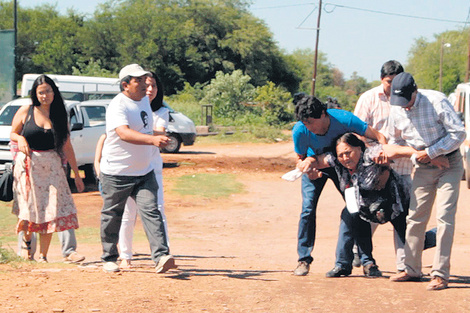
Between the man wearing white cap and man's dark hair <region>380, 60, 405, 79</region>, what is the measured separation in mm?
2347

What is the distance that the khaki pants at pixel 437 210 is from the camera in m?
6.36

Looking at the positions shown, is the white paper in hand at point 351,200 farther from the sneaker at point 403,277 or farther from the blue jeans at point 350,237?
the sneaker at point 403,277

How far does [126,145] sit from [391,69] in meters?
2.69

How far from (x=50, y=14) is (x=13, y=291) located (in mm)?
63900

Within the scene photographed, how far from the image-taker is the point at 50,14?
66.9m

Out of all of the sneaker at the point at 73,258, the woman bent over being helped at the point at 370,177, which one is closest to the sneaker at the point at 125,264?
the sneaker at the point at 73,258

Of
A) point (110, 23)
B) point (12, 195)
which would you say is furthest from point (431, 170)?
point (110, 23)

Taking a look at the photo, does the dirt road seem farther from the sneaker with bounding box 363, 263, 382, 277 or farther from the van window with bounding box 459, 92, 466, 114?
the van window with bounding box 459, 92, 466, 114

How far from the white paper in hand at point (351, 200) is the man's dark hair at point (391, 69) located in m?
1.47

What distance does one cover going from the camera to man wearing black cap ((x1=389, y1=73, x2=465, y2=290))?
20.6ft

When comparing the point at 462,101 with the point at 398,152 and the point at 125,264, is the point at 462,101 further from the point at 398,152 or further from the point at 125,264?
the point at 125,264

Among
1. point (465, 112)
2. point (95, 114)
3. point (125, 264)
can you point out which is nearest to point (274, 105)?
point (95, 114)

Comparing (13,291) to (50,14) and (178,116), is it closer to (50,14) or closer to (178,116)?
(178,116)

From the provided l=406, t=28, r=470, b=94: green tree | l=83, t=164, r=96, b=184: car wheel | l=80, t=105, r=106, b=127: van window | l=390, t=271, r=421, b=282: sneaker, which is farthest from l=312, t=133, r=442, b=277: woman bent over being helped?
l=406, t=28, r=470, b=94: green tree
